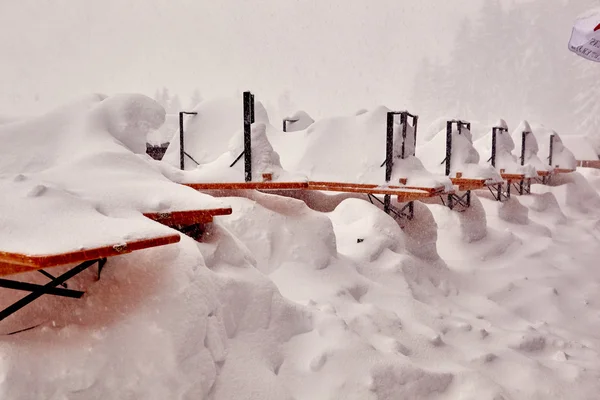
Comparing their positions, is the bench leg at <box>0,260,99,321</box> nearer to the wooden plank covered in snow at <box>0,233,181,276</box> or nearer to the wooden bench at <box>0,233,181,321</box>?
the wooden bench at <box>0,233,181,321</box>

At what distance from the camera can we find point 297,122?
56.6 ft

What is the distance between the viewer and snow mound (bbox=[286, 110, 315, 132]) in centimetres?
1705

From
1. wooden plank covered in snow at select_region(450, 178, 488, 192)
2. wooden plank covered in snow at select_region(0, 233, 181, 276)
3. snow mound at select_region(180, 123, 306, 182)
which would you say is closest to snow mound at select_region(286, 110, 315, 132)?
wooden plank covered in snow at select_region(450, 178, 488, 192)

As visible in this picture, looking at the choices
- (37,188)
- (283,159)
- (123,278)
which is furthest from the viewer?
(283,159)

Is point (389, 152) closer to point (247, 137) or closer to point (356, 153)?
point (356, 153)

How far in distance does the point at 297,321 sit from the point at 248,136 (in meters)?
3.89

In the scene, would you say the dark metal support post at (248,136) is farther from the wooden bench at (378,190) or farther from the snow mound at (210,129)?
the snow mound at (210,129)

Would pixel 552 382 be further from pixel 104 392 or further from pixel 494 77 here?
pixel 494 77

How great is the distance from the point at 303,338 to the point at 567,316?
238 inches

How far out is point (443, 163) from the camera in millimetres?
13125

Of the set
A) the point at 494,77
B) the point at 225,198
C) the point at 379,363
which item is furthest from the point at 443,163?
the point at 494,77

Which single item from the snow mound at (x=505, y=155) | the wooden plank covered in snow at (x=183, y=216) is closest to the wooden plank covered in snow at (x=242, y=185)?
the wooden plank covered in snow at (x=183, y=216)

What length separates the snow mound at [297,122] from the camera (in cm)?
1705

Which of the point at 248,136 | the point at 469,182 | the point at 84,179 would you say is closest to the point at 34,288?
the point at 84,179
